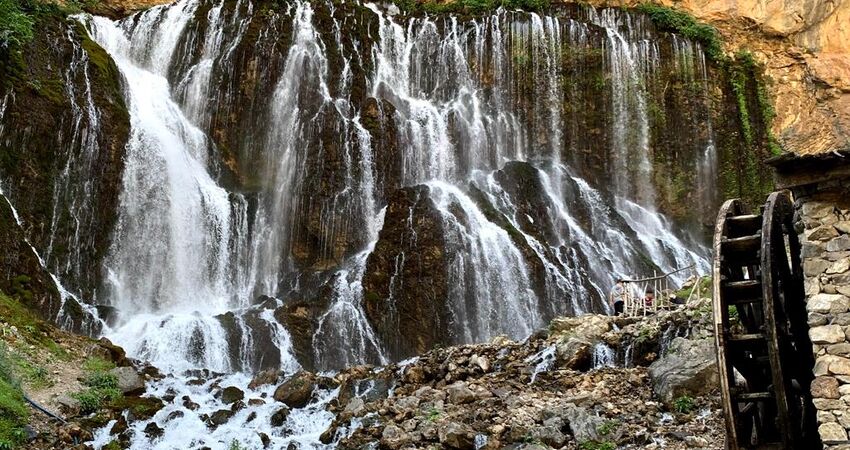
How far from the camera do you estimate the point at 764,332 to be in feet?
28.1

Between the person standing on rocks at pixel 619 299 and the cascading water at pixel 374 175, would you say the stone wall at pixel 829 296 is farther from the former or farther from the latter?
the cascading water at pixel 374 175

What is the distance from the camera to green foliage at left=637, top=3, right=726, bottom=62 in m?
33.5

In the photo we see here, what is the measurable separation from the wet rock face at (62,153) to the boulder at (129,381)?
175 inches

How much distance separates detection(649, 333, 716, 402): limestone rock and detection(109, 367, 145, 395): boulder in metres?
10.7

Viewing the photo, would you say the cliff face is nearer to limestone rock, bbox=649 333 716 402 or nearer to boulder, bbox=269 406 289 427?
limestone rock, bbox=649 333 716 402

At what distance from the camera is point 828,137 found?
107 ft

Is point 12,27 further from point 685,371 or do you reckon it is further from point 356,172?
point 685,371

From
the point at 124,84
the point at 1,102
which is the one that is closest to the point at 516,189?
the point at 124,84

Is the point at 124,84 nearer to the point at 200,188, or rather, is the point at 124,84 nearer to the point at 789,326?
the point at 200,188

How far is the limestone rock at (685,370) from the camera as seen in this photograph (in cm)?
1241

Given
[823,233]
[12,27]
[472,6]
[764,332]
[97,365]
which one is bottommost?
[97,365]

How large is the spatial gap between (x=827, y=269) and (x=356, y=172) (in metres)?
20.9

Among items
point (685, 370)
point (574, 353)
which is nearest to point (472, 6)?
point (574, 353)

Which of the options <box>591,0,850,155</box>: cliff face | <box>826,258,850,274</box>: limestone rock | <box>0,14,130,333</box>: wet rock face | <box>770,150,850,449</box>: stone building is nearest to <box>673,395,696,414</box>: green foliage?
<box>770,150,850,449</box>: stone building
